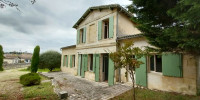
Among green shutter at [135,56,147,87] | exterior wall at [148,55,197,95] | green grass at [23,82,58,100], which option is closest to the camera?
exterior wall at [148,55,197,95]

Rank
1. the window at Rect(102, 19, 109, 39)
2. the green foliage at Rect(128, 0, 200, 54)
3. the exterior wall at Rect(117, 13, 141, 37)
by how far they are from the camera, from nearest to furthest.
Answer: the green foliage at Rect(128, 0, 200, 54), the exterior wall at Rect(117, 13, 141, 37), the window at Rect(102, 19, 109, 39)

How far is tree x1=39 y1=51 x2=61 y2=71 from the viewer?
17453mm

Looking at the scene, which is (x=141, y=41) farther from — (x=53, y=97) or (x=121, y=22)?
(x=53, y=97)

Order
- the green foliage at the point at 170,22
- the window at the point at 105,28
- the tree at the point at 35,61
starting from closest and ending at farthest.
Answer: the green foliage at the point at 170,22 → the window at the point at 105,28 → the tree at the point at 35,61

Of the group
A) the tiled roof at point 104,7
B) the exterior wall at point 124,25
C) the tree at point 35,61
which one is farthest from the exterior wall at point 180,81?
the tree at point 35,61

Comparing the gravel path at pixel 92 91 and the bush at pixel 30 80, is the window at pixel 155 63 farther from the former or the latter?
the bush at pixel 30 80

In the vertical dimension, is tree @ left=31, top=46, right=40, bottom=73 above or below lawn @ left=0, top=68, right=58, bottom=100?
above

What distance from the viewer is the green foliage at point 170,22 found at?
9.50ft

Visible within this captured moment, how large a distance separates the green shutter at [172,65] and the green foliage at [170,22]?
134cm

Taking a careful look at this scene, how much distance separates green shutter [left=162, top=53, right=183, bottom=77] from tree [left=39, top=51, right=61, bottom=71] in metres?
16.8

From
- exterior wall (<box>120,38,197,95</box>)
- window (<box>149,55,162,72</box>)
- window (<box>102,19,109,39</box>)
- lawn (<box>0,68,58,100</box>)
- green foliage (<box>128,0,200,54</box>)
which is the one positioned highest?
window (<box>102,19,109,39</box>)

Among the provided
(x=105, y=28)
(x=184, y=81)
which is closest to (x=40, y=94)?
(x=105, y=28)

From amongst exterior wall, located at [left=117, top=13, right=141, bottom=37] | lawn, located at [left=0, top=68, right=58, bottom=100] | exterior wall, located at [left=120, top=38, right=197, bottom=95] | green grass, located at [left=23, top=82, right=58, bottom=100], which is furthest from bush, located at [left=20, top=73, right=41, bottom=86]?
exterior wall, located at [left=120, top=38, right=197, bottom=95]

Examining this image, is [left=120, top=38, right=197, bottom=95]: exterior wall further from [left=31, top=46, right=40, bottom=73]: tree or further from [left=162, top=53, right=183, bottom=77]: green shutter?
[left=31, top=46, right=40, bottom=73]: tree
